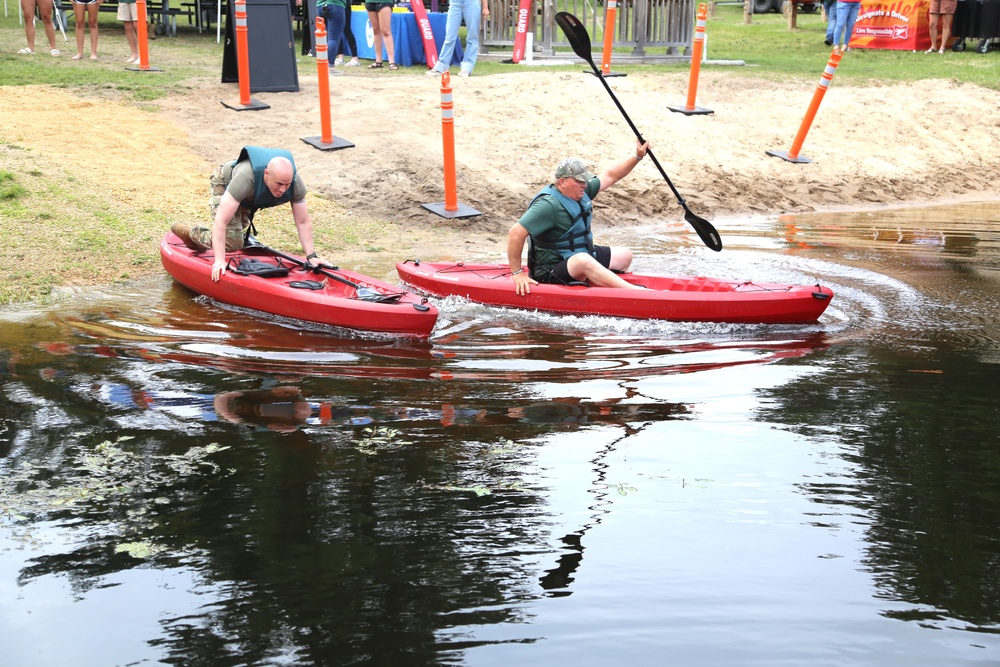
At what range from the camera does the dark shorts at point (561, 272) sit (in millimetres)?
7957

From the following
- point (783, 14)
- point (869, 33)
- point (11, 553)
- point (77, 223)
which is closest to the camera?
point (11, 553)

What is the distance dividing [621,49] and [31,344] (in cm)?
1335

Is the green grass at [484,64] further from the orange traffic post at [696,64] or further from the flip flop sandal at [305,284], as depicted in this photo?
the flip flop sandal at [305,284]

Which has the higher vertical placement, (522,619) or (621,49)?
(621,49)

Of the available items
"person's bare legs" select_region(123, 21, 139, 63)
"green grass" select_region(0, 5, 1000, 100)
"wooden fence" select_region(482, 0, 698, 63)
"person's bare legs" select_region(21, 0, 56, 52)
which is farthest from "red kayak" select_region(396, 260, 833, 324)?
"person's bare legs" select_region(21, 0, 56, 52)

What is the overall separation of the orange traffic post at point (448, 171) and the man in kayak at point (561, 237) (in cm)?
278

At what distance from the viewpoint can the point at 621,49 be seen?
18.4 meters

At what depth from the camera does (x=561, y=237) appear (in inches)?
313

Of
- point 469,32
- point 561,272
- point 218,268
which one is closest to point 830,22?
point 469,32

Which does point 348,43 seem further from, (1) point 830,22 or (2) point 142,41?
(1) point 830,22

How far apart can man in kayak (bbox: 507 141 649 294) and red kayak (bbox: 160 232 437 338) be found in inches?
35.1

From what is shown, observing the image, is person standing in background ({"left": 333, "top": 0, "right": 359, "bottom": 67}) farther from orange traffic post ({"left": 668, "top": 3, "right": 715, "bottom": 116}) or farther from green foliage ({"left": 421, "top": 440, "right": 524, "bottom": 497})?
green foliage ({"left": 421, "top": 440, "right": 524, "bottom": 497})

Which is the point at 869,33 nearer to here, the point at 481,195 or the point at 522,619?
the point at 481,195

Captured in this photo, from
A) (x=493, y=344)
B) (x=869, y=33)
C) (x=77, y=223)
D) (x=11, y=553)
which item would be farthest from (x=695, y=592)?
(x=869, y=33)
